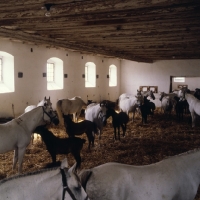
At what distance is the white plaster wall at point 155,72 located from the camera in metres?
16.1

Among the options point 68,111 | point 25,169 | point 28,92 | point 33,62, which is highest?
point 33,62

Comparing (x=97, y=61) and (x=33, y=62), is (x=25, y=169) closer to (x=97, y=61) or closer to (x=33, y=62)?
(x=33, y=62)

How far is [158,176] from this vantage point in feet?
8.39

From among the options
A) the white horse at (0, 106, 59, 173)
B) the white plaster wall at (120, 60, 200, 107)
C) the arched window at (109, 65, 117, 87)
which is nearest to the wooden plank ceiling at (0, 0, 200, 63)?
the white horse at (0, 106, 59, 173)

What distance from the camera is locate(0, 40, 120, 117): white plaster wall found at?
9.02m

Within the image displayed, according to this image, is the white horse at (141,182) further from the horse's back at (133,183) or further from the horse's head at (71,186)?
the horse's head at (71,186)

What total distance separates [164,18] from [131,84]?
12949mm

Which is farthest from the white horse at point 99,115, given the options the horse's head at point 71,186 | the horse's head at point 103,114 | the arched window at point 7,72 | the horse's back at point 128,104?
the horse's head at point 71,186

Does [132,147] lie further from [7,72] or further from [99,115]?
[7,72]

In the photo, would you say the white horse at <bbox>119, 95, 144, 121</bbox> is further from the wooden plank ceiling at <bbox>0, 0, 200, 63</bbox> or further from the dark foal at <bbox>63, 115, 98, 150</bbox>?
the dark foal at <bbox>63, 115, 98, 150</bbox>

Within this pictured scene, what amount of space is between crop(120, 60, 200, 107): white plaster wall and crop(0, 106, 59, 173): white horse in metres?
11.8

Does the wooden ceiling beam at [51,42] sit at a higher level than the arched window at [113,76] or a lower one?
higher

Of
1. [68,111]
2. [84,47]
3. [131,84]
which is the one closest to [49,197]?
[84,47]

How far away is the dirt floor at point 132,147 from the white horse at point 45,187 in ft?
9.02
